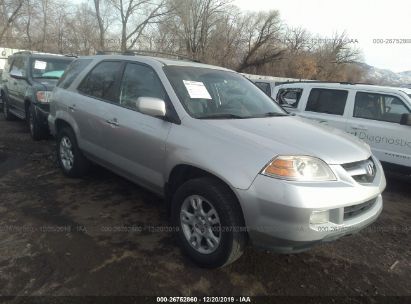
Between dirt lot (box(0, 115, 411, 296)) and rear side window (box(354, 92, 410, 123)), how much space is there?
1854 millimetres

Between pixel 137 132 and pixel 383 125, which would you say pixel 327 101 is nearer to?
pixel 383 125

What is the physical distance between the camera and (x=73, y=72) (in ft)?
16.5

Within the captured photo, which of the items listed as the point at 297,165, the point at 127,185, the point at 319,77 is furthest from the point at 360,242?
the point at 319,77

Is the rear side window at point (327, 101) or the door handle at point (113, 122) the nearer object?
the door handle at point (113, 122)

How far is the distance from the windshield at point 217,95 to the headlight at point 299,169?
2.96 ft

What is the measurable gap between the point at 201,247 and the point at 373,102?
178 inches

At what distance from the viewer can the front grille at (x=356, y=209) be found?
271 centimetres

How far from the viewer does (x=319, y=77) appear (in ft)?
144

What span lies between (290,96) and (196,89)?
4289mm

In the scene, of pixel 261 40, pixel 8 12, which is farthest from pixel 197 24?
pixel 8 12

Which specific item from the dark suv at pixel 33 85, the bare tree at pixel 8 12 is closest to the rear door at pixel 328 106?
the dark suv at pixel 33 85

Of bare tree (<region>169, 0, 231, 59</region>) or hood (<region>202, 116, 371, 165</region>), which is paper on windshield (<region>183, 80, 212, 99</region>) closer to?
hood (<region>202, 116, 371, 165</region>)

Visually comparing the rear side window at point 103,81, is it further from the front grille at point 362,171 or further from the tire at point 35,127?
the tire at point 35,127

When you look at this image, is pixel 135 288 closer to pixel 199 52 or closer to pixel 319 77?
pixel 199 52
